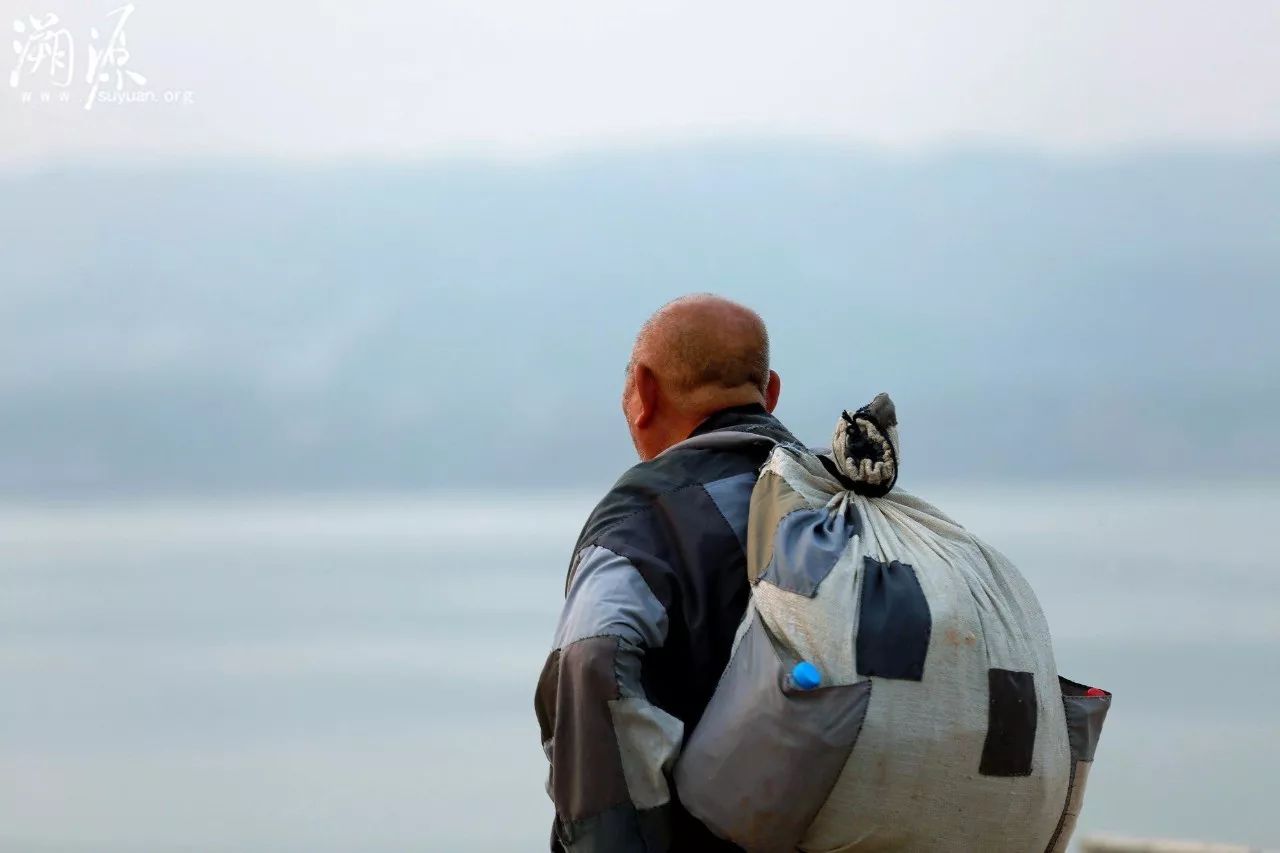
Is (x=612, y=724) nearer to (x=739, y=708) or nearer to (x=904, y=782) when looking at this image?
(x=739, y=708)

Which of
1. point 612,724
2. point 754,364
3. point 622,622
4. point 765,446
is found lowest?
point 612,724

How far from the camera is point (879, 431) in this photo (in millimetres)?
1951

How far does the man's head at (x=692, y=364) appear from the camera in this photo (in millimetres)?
2113

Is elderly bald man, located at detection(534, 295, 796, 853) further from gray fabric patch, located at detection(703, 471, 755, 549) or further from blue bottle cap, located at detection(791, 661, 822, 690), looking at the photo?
blue bottle cap, located at detection(791, 661, 822, 690)

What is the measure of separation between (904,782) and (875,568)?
0.25 m

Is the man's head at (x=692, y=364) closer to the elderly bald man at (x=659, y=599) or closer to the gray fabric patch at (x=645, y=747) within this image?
Answer: the elderly bald man at (x=659, y=599)

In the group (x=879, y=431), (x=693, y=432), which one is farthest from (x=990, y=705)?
(x=693, y=432)

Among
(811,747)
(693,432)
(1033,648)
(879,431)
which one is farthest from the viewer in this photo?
(693,432)

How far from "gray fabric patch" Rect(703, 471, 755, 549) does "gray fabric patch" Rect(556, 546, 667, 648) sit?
0.15 meters

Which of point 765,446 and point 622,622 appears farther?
point 765,446

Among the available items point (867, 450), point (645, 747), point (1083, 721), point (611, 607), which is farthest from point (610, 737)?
point (1083, 721)

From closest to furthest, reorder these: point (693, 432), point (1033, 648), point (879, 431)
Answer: point (1033, 648), point (879, 431), point (693, 432)

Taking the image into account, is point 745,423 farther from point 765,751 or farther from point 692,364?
point 765,751

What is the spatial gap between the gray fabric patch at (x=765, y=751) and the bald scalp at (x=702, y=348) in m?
0.45
